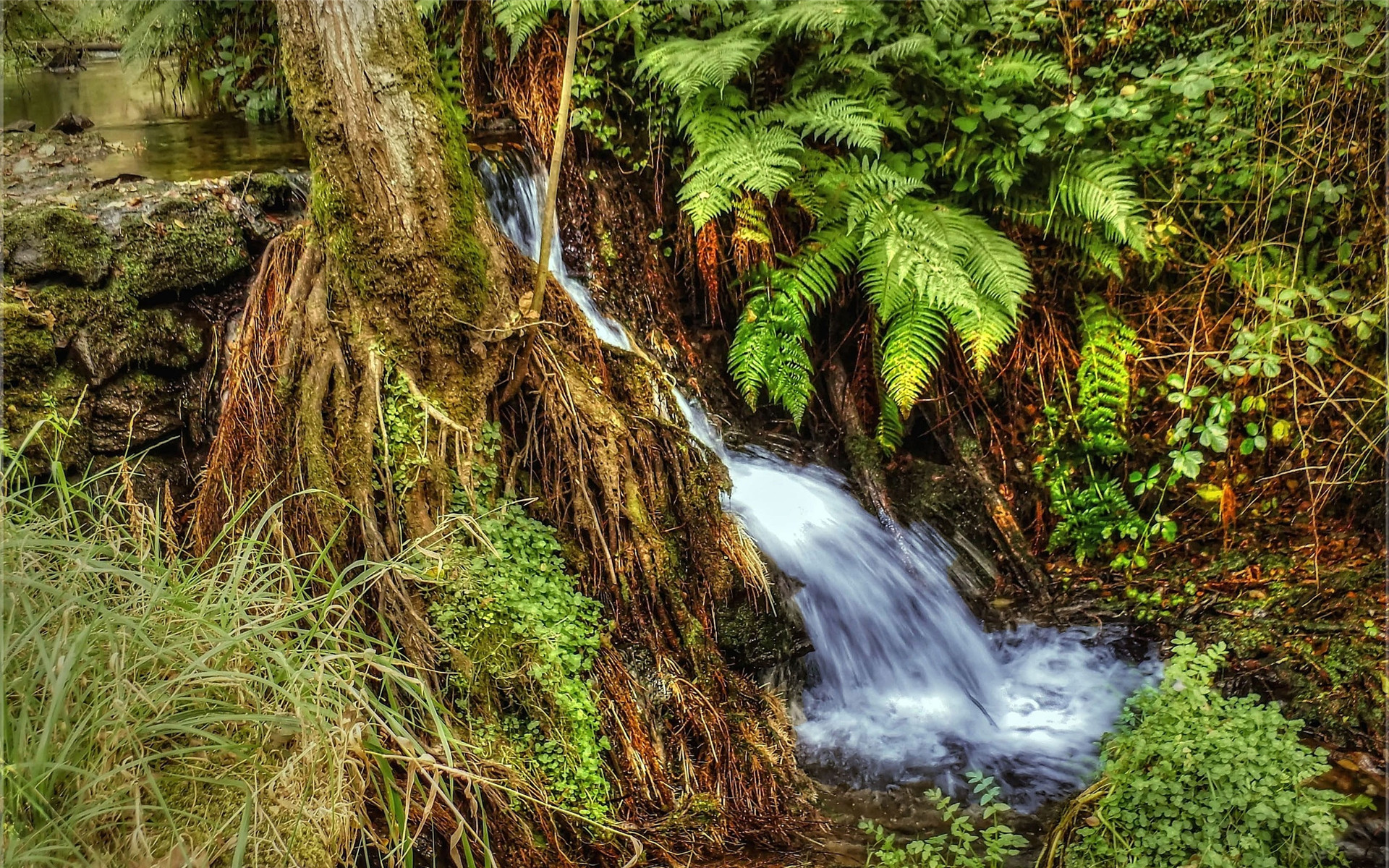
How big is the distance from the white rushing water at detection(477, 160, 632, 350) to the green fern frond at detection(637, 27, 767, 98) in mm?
847

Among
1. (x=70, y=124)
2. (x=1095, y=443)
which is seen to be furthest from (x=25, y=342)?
(x=1095, y=443)

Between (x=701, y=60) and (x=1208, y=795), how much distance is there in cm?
345

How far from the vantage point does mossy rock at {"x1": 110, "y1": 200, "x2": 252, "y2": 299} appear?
2.85m

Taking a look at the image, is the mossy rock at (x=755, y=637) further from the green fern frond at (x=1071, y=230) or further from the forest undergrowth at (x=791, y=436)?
the green fern frond at (x=1071, y=230)

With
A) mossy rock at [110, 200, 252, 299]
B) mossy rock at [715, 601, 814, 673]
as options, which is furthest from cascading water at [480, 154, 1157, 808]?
mossy rock at [110, 200, 252, 299]

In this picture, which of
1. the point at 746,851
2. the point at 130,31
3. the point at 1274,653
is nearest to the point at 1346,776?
the point at 1274,653

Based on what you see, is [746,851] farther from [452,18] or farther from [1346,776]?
[452,18]

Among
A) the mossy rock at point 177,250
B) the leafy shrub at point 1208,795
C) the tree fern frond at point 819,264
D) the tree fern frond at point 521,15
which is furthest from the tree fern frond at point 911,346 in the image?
the mossy rock at point 177,250

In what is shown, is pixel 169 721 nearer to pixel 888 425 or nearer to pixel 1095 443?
pixel 888 425

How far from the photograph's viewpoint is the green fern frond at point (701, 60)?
3582mm

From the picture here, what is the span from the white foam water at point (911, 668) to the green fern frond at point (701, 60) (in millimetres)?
1502

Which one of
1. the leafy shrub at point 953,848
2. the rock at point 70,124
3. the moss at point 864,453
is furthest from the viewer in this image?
the rock at point 70,124

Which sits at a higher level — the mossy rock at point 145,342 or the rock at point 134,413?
the mossy rock at point 145,342

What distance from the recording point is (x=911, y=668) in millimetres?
3379
